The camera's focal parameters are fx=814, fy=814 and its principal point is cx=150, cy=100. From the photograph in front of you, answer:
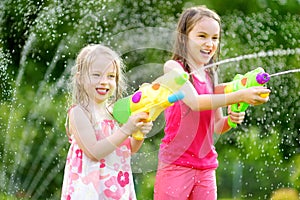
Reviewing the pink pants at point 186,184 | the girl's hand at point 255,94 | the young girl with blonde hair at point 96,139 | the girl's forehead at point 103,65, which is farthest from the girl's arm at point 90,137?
the girl's hand at point 255,94

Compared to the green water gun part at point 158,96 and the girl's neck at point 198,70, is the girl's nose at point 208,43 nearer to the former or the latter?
the girl's neck at point 198,70

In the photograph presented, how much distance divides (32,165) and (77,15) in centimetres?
72

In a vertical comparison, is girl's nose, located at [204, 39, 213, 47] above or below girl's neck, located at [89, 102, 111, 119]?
above

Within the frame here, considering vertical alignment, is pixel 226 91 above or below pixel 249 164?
above

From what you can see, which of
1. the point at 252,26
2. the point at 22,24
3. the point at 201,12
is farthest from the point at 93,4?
the point at 201,12

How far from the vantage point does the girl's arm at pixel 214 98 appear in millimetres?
2111

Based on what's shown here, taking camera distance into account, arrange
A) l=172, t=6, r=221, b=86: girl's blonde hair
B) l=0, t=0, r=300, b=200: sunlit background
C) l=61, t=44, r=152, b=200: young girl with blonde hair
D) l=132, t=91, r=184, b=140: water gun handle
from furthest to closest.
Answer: l=0, t=0, r=300, b=200: sunlit background
l=172, t=6, r=221, b=86: girl's blonde hair
l=61, t=44, r=152, b=200: young girl with blonde hair
l=132, t=91, r=184, b=140: water gun handle

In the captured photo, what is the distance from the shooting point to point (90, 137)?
218 centimetres

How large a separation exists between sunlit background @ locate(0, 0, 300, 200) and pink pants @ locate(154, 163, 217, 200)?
1134 mm

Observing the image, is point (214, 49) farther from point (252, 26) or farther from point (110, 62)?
point (252, 26)

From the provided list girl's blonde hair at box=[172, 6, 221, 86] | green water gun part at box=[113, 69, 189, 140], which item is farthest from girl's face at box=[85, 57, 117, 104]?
girl's blonde hair at box=[172, 6, 221, 86]

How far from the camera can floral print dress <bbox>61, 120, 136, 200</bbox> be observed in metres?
2.19

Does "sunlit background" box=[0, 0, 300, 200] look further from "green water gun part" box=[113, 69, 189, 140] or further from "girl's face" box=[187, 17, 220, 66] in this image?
"green water gun part" box=[113, 69, 189, 140]

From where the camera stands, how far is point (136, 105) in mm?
2086
